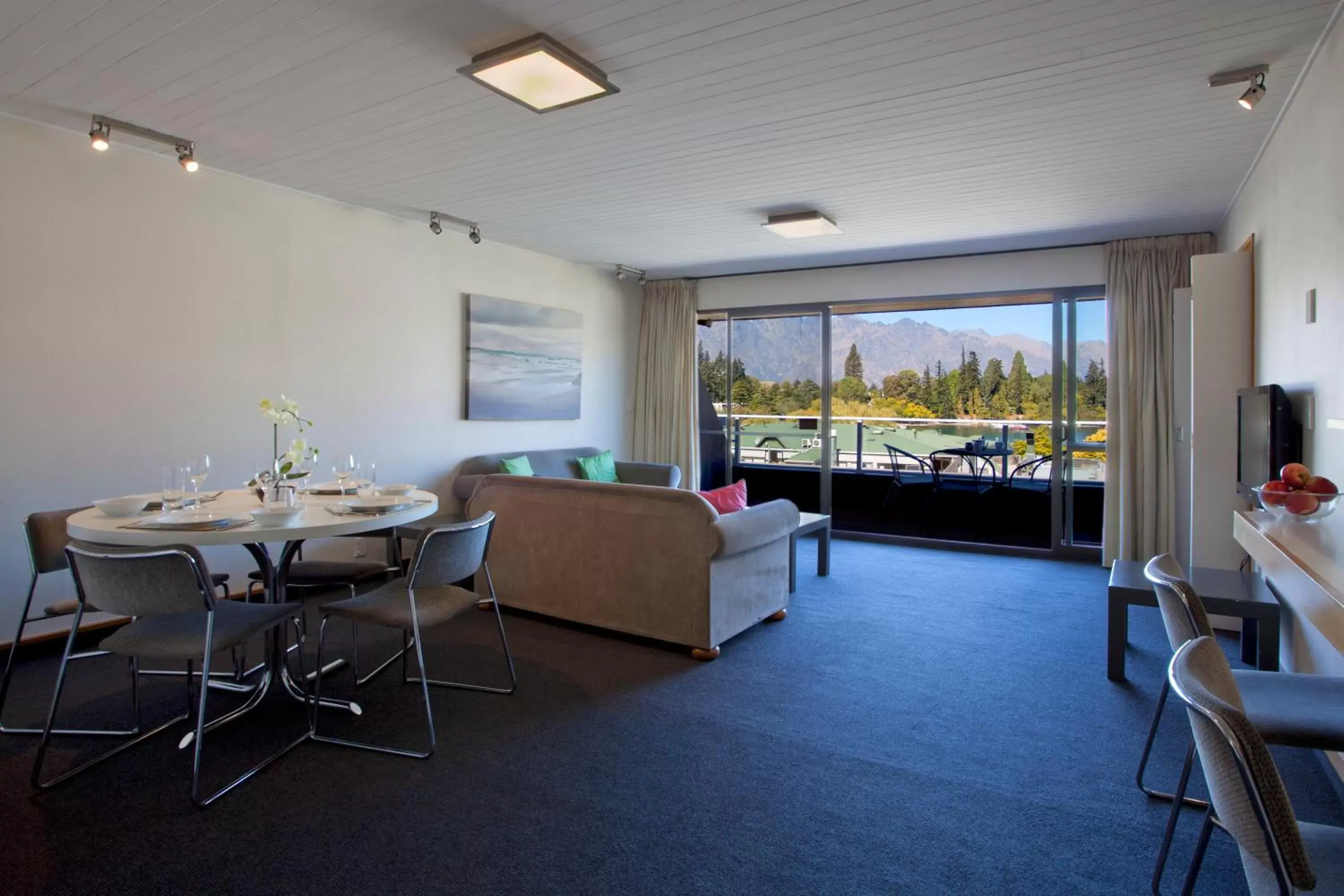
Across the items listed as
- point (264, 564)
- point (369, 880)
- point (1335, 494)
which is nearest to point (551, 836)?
point (369, 880)

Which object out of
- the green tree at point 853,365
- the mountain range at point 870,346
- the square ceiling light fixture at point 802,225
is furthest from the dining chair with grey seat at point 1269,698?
the green tree at point 853,365

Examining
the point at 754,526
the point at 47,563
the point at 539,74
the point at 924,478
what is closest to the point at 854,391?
the point at 924,478

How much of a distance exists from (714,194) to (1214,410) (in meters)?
3.02

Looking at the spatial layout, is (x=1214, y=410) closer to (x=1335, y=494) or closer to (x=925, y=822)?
(x=1335, y=494)

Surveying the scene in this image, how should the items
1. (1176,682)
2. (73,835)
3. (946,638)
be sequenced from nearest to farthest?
1. (1176,682)
2. (73,835)
3. (946,638)

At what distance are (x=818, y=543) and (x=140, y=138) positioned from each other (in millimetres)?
4576

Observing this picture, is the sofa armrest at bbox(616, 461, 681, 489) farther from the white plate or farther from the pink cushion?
the white plate

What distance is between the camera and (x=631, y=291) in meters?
7.73

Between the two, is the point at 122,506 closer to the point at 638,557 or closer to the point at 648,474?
the point at 638,557

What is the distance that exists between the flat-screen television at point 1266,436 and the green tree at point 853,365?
271 inches

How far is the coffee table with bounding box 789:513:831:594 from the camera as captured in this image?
4.76 meters

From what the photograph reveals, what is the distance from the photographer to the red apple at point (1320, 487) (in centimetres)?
216

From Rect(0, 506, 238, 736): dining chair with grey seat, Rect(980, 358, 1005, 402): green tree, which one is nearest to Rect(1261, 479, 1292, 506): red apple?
Rect(0, 506, 238, 736): dining chair with grey seat

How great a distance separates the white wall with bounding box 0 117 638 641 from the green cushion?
2.88 feet
